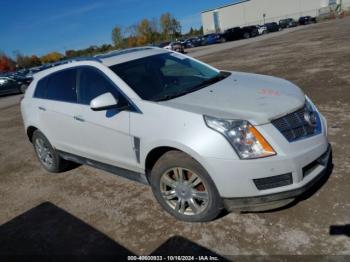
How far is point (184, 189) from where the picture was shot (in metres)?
3.47

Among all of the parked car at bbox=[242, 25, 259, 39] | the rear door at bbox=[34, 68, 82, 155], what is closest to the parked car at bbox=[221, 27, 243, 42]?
the parked car at bbox=[242, 25, 259, 39]

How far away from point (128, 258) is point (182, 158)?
Answer: 1.04 m

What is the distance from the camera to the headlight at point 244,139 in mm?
3008

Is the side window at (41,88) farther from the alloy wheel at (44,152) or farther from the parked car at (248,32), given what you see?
the parked car at (248,32)

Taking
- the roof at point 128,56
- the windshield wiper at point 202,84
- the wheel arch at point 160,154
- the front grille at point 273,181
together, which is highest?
the roof at point 128,56

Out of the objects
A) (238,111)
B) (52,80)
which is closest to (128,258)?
(238,111)

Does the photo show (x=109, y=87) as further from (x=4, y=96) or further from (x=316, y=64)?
(x=4, y=96)

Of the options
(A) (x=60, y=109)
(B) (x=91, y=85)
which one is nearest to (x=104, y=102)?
(B) (x=91, y=85)

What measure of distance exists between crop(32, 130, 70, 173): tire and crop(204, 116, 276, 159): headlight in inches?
123

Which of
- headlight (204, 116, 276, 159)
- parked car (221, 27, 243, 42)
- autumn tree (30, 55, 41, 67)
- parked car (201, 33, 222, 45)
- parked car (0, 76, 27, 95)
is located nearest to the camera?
headlight (204, 116, 276, 159)

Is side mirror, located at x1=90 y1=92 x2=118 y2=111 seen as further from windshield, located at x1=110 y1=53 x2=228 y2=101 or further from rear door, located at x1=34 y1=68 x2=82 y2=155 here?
rear door, located at x1=34 y1=68 x2=82 y2=155

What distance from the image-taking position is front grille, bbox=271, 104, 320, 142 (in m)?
3.10

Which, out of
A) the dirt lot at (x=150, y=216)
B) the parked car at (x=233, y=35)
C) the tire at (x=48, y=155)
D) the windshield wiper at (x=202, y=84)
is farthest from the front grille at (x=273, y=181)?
the parked car at (x=233, y=35)

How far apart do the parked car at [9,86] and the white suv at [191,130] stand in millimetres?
19157
